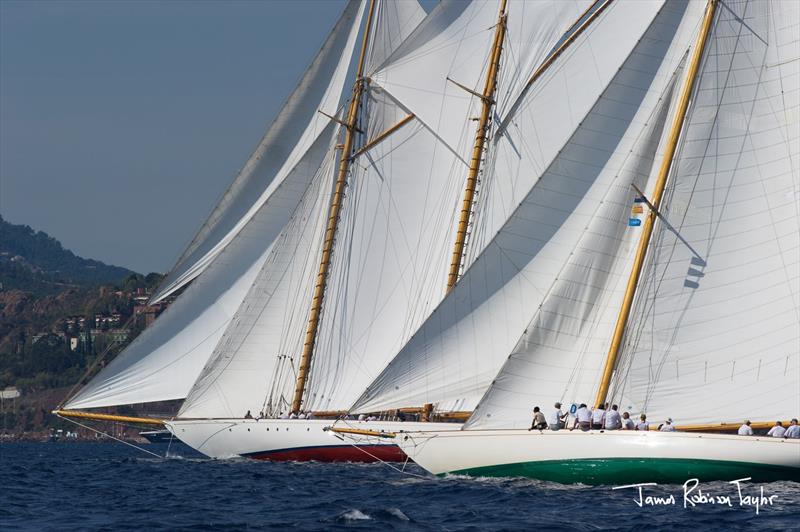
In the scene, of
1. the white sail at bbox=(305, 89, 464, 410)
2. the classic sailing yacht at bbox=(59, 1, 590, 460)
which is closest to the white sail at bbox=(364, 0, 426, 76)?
the classic sailing yacht at bbox=(59, 1, 590, 460)

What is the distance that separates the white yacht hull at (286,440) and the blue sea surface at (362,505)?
3.65 meters

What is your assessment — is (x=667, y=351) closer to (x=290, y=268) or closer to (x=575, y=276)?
(x=575, y=276)

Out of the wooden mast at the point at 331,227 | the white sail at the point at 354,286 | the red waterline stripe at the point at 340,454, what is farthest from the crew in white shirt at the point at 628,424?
the wooden mast at the point at 331,227

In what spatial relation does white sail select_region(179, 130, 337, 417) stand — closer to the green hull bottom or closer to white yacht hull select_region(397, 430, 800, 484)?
white yacht hull select_region(397, 430, 800, 484)

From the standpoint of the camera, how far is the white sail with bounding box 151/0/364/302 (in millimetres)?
58469

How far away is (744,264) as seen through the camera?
138ft

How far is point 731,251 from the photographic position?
42156 millimetres

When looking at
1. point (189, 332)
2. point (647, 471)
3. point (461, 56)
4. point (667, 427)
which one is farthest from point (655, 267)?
point (189, 332)

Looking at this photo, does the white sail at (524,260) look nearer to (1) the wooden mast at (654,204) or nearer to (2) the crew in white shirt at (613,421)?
(1) the wooden mast at (654,204)

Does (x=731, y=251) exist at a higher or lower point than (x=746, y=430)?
higher

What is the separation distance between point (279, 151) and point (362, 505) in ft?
80.6

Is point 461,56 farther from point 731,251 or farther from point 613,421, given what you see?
point 613,421

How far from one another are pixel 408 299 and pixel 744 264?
60.4ft

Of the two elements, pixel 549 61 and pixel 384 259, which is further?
pixel 384 259
